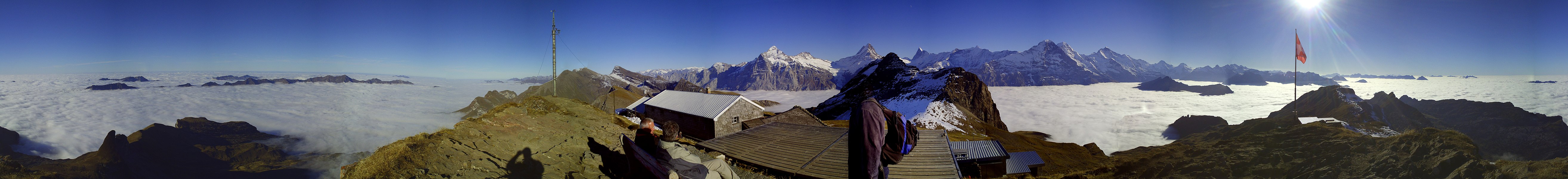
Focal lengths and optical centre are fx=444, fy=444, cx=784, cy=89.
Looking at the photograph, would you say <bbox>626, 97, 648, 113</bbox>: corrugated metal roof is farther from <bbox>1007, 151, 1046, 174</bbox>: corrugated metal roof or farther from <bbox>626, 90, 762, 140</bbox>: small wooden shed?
<bbox>1007, 151, 1046, 174</bbox>: corrugated metal roof

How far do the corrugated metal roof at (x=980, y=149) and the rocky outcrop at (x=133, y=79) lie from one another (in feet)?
57.7

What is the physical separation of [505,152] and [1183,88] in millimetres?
230425

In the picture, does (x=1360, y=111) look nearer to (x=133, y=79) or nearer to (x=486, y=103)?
(x=486, y=103)

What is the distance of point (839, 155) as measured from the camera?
31.5 ft

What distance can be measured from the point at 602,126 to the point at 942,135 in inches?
314

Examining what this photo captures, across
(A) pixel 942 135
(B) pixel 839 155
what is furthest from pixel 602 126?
(A) pixel 942 135

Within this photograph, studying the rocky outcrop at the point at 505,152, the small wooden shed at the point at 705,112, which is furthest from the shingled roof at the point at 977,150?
the rocky outcrop at the point at 505,152

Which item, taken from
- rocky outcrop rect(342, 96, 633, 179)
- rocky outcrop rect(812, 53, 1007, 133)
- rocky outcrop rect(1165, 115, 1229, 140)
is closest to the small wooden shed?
rocky outcrop rect(342, 96, 633, 179)

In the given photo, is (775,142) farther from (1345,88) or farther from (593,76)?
(1345,88)

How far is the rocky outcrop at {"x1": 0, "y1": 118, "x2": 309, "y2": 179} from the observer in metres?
4.68

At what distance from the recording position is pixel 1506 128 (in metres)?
34.0

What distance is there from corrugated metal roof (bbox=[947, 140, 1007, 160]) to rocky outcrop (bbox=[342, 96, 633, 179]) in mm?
9946

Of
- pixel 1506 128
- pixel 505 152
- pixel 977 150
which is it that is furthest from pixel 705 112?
pixel 1506 128

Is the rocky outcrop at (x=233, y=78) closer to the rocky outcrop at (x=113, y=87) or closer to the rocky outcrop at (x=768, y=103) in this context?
the rocky outcrop at (x=113, y=87)
